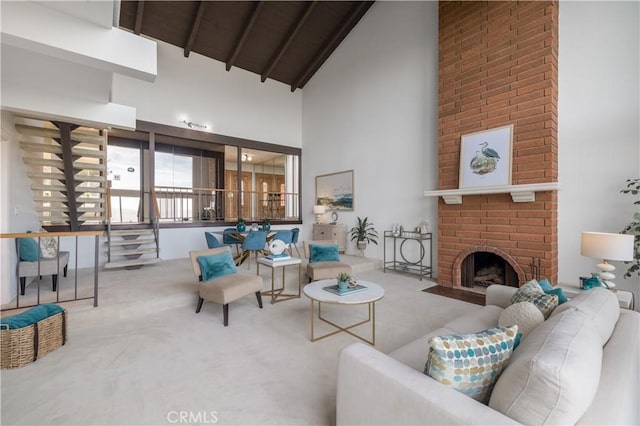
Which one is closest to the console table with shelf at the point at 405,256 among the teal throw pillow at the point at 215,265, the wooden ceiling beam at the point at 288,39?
the teal throw pillow at the point at 215,265

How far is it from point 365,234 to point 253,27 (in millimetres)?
5512

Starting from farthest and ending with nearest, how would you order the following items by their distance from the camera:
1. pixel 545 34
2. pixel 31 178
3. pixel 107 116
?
1. pixel 31 178
2. pixel 107 116
3. pixel 545 34

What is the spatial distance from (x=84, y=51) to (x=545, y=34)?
5124 millimetres

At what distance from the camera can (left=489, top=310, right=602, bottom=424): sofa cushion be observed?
34.4 inches

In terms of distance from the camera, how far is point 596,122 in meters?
3.38

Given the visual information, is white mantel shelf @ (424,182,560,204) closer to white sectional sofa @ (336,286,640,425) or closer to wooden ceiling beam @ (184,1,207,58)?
white sectional sofa @ (336,286,640,425)

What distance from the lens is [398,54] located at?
18.6ft

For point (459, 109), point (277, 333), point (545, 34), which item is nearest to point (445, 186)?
point (459, 109)

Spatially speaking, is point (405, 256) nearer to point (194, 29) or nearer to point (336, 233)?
point (336, 233)

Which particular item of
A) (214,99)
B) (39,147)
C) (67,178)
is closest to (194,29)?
(214,99)

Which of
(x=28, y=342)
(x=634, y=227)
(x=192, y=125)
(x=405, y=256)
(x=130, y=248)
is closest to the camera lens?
(x=28, y=342)

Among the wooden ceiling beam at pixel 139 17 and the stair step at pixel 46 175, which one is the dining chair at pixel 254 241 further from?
the wooden ceiling beam at pixel 139 17

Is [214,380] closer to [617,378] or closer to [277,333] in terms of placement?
[277,333]

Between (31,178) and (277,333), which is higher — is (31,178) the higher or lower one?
the higher one
